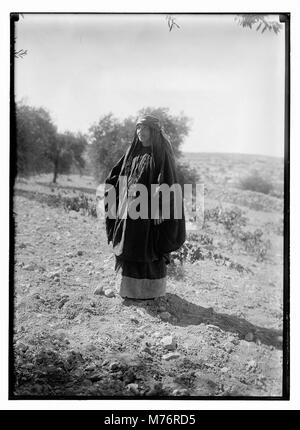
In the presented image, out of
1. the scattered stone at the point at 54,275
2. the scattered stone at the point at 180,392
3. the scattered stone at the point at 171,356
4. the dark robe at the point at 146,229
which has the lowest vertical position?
the scattered stone at the point at 180,392

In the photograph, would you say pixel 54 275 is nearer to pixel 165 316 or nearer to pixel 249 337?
pixel 165 316

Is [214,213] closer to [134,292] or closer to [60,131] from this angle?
[134,292]

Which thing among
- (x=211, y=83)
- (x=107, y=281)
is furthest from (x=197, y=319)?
(x=211, y=83)

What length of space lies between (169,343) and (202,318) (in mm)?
344

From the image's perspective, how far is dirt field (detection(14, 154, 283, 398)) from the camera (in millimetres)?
3602

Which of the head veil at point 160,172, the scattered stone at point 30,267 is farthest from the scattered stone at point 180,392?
the scattered stone at point 30,267

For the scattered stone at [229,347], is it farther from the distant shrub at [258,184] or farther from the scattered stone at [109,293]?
the distant shrub at [258,184]

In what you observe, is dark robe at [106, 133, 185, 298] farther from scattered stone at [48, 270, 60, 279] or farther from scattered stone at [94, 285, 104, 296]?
scattered stone at [48, 270, 60, 279]

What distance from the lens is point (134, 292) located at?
378cm

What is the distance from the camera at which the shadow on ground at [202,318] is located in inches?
146

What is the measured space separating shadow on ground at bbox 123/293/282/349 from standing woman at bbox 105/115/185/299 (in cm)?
7

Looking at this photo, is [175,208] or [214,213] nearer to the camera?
[175,208]

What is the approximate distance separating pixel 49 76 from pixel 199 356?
246 centimetres

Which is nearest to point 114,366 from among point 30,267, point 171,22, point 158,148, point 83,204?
point 30,267
